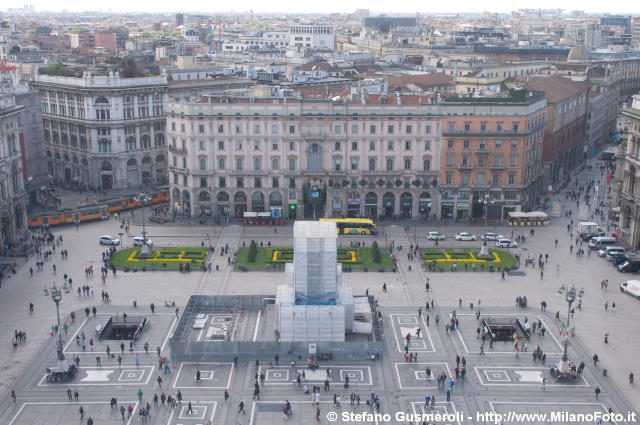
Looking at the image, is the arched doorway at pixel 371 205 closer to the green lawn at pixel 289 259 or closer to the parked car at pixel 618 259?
the green lawn at pixel 289 259

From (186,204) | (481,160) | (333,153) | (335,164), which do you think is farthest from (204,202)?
(481,160)

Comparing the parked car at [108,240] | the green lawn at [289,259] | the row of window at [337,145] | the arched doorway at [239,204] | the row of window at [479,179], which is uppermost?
the row of window at [337,145]

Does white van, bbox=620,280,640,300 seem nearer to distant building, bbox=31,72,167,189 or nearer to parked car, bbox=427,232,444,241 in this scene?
parked car, bbox=427,232,444,241

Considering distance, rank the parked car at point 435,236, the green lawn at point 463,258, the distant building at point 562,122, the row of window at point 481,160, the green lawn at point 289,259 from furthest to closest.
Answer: the distant building at point 562,122, the row of window at point 481,160, the parked car at point 435,236, the green lawn at point 463,258, the green lawn at point 289,259

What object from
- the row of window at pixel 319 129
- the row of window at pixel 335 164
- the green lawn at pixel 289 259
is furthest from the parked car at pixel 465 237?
the row of window at pixel 319 129

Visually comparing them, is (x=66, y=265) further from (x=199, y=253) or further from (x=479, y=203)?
(x=479, y=203)

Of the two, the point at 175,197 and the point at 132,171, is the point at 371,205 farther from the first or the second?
the point at 132,171
